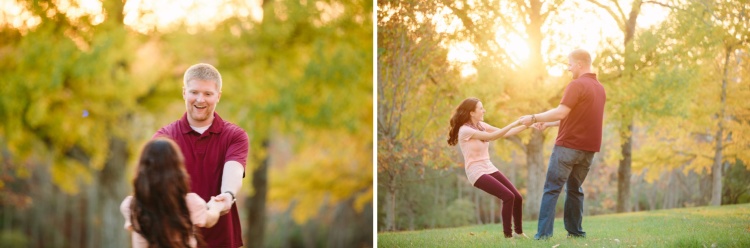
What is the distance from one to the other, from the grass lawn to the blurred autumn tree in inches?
124

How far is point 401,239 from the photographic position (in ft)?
18.4

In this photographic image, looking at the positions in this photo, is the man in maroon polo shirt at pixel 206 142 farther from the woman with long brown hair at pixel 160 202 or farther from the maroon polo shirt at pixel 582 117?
the maroon polo shirt at pixel 582 117

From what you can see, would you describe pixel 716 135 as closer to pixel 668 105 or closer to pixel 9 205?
pixel 668 105

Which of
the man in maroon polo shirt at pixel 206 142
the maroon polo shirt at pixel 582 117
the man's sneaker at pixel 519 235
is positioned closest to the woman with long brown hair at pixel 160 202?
the man in maroon polo shirt at pixel 206 142

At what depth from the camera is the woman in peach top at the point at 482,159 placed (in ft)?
15.3

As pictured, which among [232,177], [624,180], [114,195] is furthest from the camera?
[114,195]

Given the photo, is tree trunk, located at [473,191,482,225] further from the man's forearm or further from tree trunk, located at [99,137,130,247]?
tree trunk, located at [99,137,130,247]

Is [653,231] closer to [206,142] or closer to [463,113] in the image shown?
[463,113]

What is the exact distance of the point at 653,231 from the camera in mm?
4707

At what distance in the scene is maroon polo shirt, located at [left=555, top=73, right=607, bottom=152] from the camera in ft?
14.4

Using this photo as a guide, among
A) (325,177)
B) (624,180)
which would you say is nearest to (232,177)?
(624,180)

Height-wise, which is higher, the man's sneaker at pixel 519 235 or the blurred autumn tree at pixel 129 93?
the blurred autumn tree at pixel 129 93

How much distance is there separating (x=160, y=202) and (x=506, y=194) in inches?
99.8

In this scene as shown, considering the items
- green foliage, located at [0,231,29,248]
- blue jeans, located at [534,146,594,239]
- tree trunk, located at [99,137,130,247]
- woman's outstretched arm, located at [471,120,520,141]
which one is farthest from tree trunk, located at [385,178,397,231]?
green foliage, located at [0,231,29,248]
